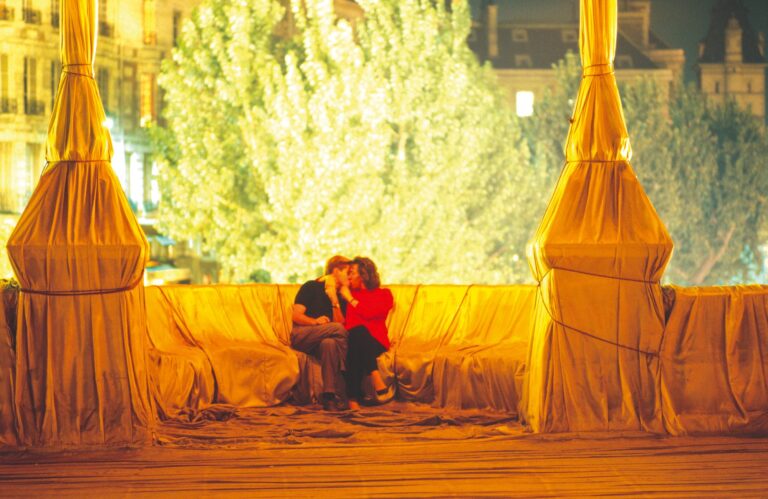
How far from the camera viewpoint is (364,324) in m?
6.25

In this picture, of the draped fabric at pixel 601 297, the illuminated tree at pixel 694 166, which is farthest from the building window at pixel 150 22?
the draped fabric at pixel 601 297

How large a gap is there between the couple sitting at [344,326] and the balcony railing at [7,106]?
24.8 metres

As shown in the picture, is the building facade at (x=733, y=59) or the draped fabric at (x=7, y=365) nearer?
the draped fabric at (x=7, y=365)

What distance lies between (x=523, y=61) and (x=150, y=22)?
1516 centimetres

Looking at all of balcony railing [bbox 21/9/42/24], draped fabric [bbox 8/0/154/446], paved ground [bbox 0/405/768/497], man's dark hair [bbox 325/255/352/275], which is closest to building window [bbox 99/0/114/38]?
balcony railing [bbox 21/9/42/24]

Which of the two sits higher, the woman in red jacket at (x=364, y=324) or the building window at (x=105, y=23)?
the building window at (x=105, y=23)

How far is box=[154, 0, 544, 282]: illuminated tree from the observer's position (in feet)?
86.3

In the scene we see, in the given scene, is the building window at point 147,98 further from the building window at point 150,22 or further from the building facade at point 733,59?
the building facade at point 733,59

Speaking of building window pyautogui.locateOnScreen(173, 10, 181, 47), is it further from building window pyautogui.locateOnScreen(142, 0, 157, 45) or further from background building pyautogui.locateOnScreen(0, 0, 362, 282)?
building window pyautogui.locateOnScreen(142, 0, 157, 45)

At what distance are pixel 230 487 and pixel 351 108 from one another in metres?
23.1

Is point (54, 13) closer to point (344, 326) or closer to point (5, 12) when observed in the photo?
point (5, 12)

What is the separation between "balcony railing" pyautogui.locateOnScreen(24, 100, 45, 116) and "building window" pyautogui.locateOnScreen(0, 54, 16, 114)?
13.0 inches

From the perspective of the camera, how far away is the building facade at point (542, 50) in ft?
137

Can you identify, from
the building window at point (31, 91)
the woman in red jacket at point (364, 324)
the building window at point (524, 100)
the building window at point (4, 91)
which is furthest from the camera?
the building window at point (524, 100)
